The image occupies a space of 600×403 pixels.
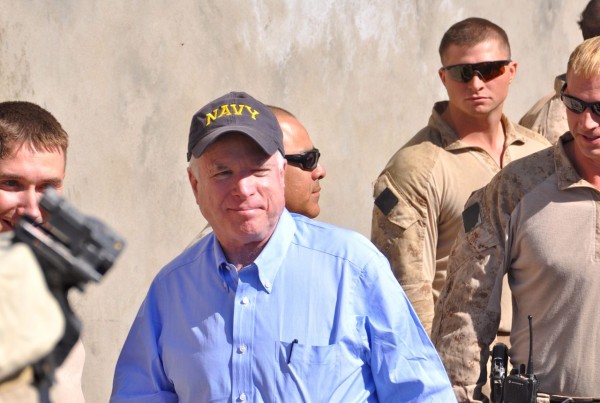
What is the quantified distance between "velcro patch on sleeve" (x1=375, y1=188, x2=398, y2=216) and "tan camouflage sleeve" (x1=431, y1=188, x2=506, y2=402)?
3.34 feet

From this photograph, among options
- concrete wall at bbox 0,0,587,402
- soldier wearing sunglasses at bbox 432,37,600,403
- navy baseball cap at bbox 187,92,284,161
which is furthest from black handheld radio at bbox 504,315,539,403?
concrete wall at bbox 0,0,587,402

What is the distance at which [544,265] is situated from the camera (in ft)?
12.3

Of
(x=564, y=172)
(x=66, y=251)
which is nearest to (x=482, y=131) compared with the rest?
(x=564, y=172)

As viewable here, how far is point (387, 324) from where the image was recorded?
2.79m

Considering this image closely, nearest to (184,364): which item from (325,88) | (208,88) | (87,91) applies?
(87,91)

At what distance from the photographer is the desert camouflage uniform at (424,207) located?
192 inches

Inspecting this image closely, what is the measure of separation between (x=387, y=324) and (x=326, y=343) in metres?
0.15

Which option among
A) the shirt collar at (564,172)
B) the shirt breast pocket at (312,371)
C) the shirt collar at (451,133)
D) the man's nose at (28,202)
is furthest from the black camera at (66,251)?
the shirt collar at (451,133)

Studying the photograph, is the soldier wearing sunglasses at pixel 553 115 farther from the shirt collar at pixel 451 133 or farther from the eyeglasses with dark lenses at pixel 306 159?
the eyeglasses with dark lenses at pixel 306 159

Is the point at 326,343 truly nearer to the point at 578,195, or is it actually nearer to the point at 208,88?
the point at 578,195

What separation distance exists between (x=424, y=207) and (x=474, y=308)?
1088 mm

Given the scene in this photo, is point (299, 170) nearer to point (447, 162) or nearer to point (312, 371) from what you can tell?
point (447, 162)

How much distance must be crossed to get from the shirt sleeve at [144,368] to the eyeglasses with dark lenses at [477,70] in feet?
8.51

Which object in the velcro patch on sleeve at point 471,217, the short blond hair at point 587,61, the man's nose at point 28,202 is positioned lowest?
the man's nose at point 28,202
